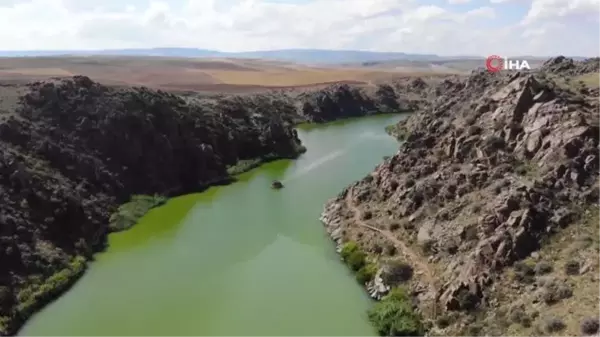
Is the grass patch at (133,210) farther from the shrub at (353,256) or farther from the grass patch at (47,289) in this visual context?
the shrub at (353,256)

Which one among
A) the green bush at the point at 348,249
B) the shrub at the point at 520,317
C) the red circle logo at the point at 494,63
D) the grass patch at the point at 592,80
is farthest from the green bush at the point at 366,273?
the red circle logo at the point at 494,63

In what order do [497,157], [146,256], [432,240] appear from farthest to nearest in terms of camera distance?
[146,256]
[497,157]
[432,240]

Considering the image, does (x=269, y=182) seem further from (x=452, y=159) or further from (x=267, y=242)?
(x=452, y=159)

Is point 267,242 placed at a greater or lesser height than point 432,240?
lesser

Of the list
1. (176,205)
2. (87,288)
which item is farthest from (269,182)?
(87,288)

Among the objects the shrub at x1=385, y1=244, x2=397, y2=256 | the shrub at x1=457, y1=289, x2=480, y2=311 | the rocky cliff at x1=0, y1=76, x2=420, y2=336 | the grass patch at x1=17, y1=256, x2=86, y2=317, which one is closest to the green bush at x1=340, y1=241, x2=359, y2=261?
the shrub at x1=385, y1=244, x2=397, y2=256
